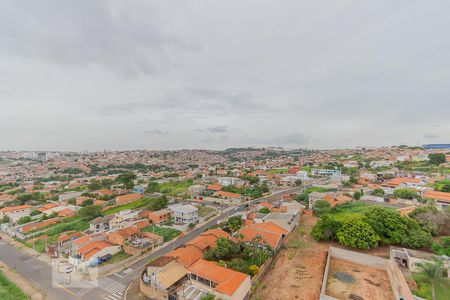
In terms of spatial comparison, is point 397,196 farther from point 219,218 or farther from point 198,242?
point 198,242

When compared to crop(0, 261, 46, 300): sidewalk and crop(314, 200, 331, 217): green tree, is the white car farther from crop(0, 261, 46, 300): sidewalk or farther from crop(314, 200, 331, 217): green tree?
crop(314, 200, 331, 217): green tree

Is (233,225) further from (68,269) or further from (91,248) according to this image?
(68,269)

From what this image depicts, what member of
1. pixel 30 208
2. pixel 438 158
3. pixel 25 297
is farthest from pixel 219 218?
pixel 438 158

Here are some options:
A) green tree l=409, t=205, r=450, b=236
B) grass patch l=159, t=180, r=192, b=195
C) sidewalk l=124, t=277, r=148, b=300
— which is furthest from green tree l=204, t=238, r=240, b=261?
grass patch l=159, t=180, r=192, b=195

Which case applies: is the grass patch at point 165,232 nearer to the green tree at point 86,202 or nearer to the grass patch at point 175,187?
the green tree at point 86,202

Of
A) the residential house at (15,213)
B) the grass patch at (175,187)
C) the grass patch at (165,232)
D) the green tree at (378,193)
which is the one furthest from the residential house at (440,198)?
the residential house at (15,213)
